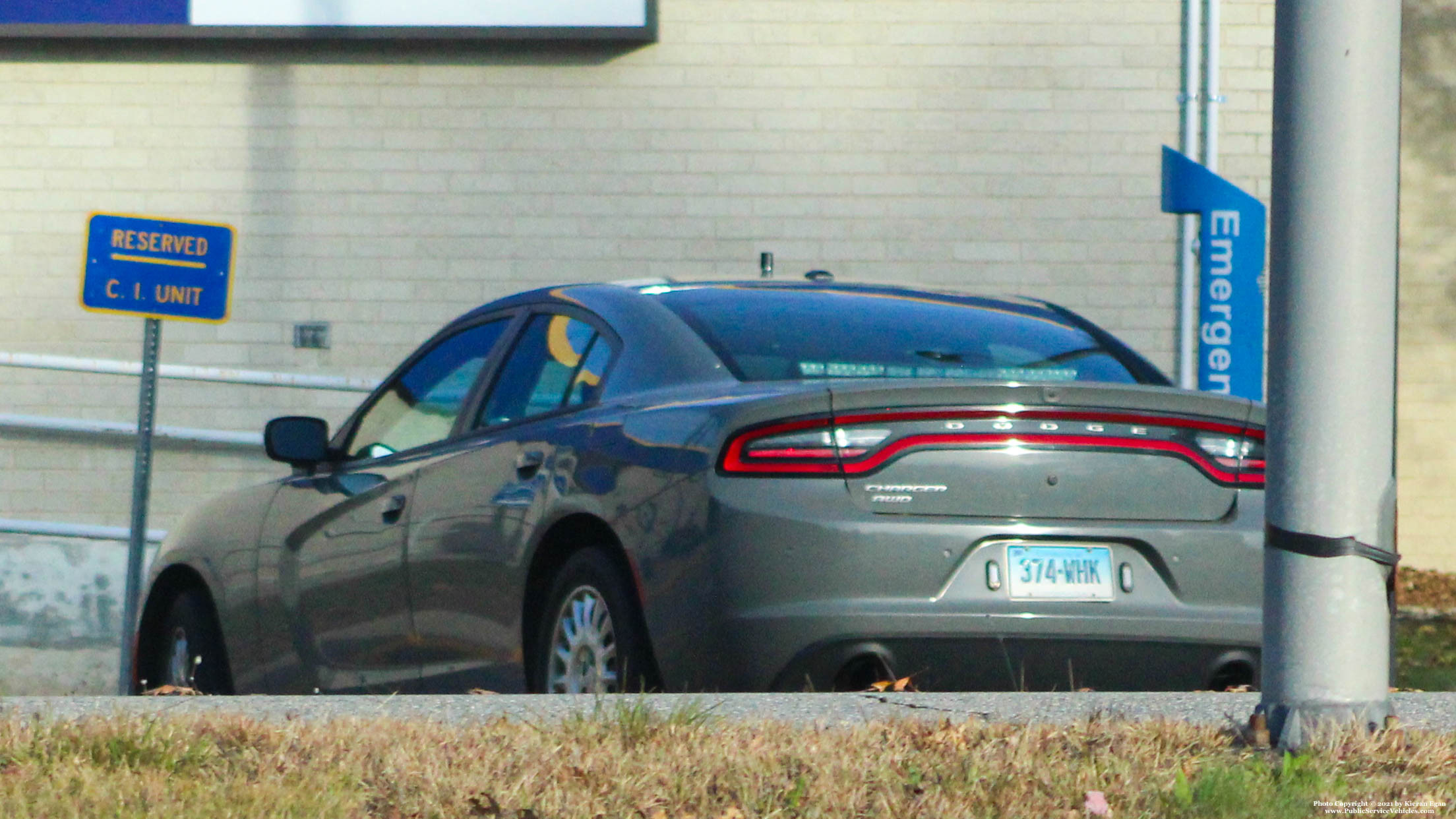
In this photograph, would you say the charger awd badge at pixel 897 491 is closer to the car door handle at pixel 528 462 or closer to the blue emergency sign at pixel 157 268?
the car door handle at pixel 528 462

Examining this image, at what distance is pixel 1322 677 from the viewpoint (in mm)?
3330

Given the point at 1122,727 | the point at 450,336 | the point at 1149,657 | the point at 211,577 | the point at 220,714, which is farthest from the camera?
the point at 211,577

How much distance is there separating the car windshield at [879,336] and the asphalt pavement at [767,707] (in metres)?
0.94

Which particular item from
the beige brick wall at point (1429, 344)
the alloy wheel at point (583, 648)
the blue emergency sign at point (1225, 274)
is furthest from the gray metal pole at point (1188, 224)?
the alloy wheel at point (583, 648)

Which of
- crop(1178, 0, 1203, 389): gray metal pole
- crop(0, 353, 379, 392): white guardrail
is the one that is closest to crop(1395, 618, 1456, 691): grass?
crop(1178, 0, 1203, 389): gray metal pole

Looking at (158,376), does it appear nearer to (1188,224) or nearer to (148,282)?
(148,282)

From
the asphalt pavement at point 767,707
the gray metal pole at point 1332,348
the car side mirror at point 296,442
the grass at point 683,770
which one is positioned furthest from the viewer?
the car side mirror at point 296,442

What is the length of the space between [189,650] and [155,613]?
0.48m

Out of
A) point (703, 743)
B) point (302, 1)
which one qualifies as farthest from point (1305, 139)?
point (302, 1)

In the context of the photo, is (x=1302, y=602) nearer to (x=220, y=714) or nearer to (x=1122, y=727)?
(x=1122, y=727)

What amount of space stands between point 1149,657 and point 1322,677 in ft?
3.59

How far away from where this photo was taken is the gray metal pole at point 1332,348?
3275 millimetres

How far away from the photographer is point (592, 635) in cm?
459

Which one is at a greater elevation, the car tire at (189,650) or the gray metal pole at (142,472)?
the gray metal pole at (142,472)
